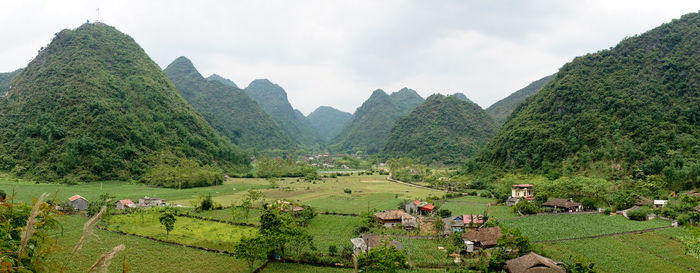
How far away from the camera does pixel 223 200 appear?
2045 inches

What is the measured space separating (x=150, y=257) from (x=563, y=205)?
43.5m

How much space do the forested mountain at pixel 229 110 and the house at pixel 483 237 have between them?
13472 cm

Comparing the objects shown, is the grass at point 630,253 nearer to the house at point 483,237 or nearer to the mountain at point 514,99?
the house at point 483,237

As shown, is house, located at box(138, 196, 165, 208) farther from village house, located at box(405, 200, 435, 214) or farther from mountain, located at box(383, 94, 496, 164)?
mountain, located at box(383, 94, 496, 164)

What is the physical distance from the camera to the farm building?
28928 mm

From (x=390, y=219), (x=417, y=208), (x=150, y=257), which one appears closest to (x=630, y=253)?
(x=390, y=219)

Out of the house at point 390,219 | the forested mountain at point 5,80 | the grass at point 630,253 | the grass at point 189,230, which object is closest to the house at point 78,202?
the grass at point 189,230

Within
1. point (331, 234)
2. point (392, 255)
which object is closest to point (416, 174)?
point (331, 234)

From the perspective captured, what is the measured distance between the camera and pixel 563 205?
1681 inches

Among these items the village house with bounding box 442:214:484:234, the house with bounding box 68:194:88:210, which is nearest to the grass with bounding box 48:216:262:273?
the house with bounding box 68:194:88:210

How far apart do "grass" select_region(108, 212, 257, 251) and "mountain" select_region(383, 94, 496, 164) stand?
94.3 m

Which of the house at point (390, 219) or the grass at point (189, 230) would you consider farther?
the house at point (390, 219)

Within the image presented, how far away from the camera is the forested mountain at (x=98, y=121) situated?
6378cm

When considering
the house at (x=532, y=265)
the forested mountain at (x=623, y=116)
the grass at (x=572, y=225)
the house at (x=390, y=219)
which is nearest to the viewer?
the house at (x=532, y=265)
